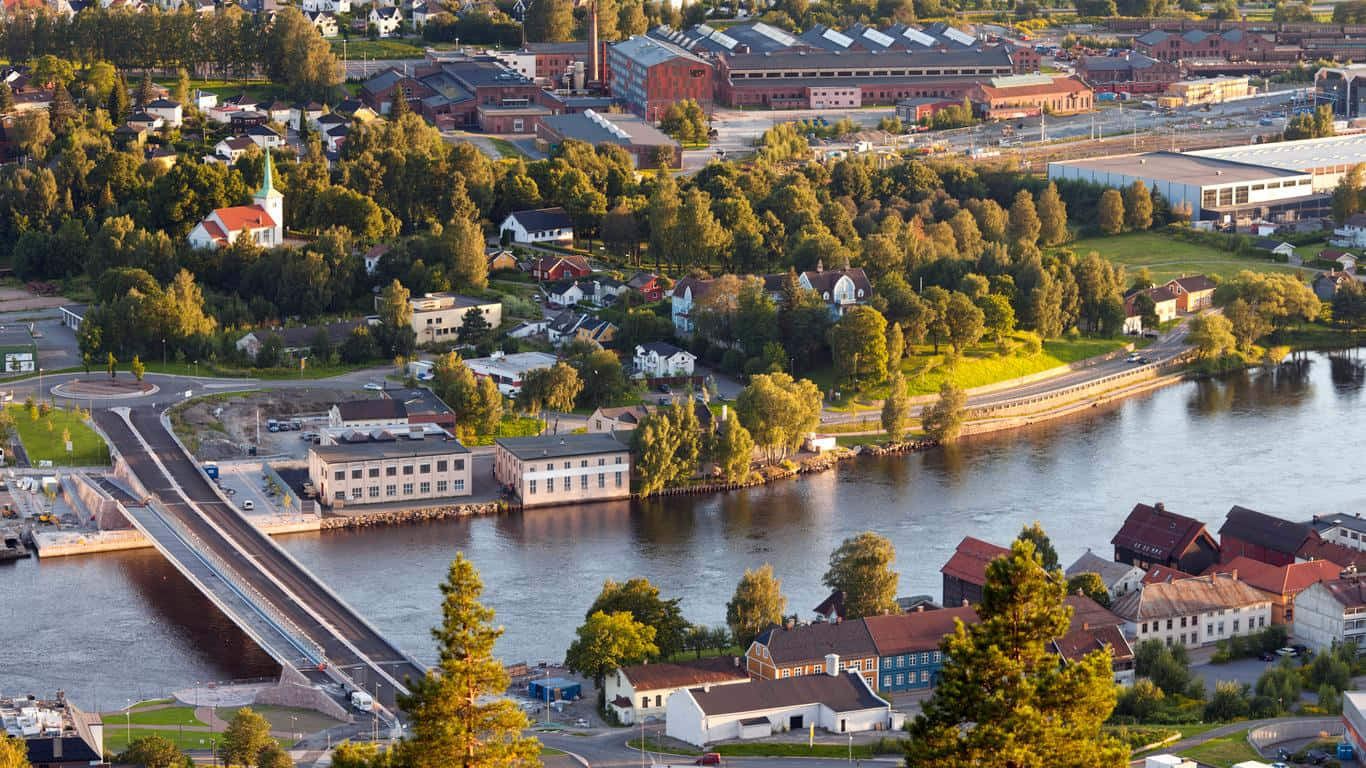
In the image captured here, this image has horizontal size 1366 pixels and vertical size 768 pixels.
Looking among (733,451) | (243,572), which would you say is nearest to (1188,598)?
(733,451)

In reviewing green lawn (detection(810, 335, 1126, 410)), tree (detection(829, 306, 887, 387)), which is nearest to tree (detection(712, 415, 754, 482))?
green lawn (detection(810, 335, 1126, 410))

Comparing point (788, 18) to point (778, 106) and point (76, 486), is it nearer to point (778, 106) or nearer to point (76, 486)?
point (778, 106)

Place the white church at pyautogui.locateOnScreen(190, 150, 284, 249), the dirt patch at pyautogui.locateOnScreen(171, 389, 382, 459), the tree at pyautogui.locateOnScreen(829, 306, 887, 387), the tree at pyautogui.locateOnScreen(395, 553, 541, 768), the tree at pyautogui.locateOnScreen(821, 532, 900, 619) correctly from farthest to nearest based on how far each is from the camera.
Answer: the white church at pyautogui.locateOnScreen(190, 150, 284, 249) < the tree at pyautogui.locateOnScreen(829, 306, 887, 387) < the dirt patch at pyautogui.locateOnScreen(171, 389, 382, 459) < the tree at pyautogui.locateOnScreen(821, 532, 900, 619) < the tree at pyautogui.locateOnScreen(395, 553, 541, 768)

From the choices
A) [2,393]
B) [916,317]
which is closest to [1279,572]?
[916,317]

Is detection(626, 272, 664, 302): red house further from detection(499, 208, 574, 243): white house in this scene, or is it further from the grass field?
the grass field

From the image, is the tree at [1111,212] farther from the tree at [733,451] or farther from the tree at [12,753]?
the tree at [12,753]

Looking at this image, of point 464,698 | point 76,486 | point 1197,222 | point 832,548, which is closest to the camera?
point 464,698
